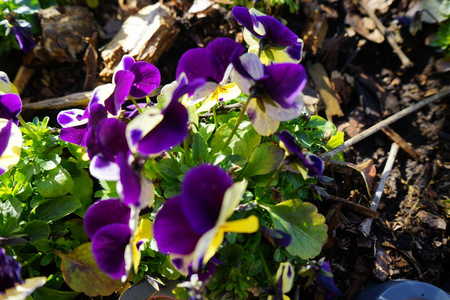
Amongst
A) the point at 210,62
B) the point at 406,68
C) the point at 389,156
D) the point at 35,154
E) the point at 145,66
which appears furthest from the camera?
the point at 406,68

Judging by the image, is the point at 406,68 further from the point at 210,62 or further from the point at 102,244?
the point at 102,244

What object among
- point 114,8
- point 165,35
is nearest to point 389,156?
point 165,35

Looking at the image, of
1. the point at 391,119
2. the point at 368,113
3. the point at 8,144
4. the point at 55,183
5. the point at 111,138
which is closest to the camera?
the point at 111,138

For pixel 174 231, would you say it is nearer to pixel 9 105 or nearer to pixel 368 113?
pixel 9 105

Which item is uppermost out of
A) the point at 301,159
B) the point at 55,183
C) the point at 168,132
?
the point at 168,132

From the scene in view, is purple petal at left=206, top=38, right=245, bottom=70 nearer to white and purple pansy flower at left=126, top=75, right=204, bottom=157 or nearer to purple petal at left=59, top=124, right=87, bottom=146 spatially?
white and purple pansy flower at left=126, top=75, right=204, bottom=157

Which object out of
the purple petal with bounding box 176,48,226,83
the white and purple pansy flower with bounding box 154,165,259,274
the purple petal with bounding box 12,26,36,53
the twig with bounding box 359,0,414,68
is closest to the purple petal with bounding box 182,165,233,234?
the white and purple pansy flower with bounding box 154,165,259,274

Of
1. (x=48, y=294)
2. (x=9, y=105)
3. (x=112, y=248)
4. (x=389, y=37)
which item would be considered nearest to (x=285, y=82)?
(x=112, y=248)
